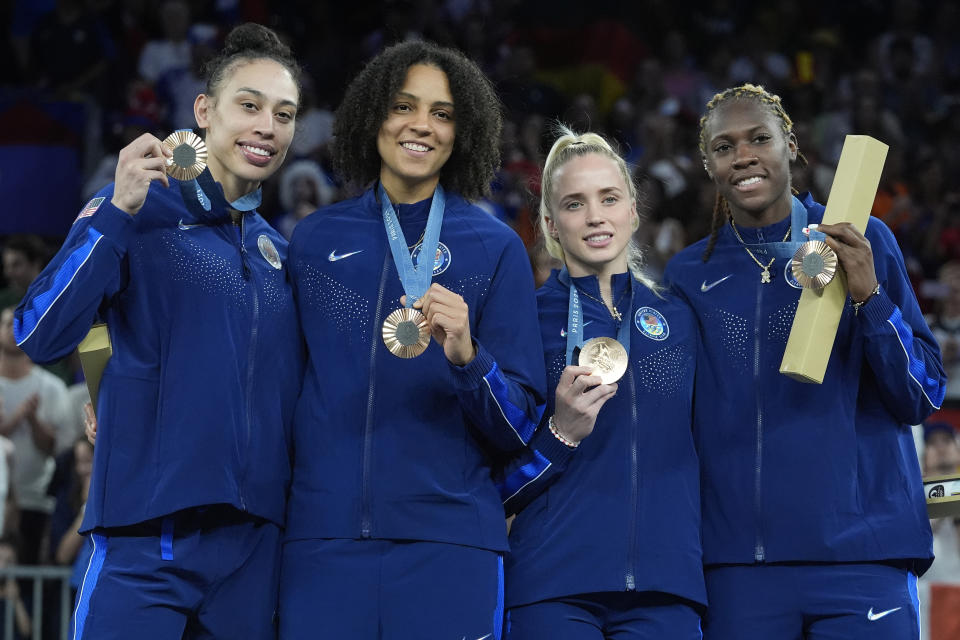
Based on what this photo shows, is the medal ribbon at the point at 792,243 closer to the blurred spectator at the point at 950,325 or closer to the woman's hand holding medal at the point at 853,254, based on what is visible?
the woman's hand holding medal at the point at 853,254

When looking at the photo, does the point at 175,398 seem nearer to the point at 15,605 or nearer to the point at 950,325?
the point at 15,605

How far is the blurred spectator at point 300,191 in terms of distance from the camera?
8.73 m

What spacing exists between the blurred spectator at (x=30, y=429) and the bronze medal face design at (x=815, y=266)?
480 cm

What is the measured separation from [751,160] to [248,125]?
4.53 ft

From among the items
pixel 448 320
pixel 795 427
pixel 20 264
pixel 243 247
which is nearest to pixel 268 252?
pixel 243 247

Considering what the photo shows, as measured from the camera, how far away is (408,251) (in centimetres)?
334

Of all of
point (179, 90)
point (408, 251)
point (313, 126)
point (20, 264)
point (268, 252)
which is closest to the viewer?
point (408, 251)

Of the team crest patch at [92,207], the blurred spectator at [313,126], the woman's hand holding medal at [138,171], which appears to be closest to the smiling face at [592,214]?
the woman's hand holding medal at [138,171]

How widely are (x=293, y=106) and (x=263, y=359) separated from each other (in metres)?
0.75

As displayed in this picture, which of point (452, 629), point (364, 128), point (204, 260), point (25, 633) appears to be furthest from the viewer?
point (25, 633)

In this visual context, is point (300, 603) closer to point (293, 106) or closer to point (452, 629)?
point (452, 629)

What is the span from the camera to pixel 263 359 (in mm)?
3258

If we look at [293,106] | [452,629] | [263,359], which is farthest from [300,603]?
[293,106]

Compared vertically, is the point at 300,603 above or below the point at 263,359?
below
